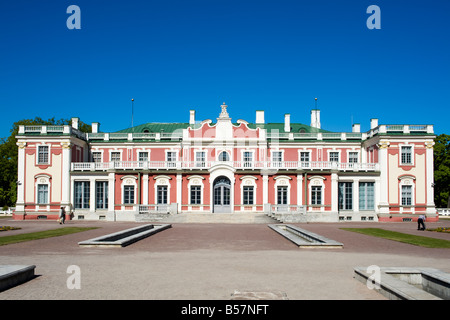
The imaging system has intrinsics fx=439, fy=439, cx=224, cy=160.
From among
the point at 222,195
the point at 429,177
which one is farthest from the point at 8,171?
the point at 429,177

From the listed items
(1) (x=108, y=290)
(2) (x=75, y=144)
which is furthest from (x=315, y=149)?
(1) (x=108, y=290)

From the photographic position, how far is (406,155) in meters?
43.8

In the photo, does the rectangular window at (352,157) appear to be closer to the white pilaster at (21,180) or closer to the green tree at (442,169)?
the green tree at (442,169)

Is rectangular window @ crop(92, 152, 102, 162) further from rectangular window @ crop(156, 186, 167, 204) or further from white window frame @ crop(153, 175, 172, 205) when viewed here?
rectangular window @ crop(156, 186, 167, 204)

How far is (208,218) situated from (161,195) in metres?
6.76

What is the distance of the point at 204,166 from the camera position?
148 ft

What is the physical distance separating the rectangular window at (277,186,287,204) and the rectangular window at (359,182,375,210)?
7.62m

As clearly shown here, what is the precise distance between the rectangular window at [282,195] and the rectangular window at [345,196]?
18.0ft

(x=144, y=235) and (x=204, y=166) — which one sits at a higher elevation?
(x=204, y=166)

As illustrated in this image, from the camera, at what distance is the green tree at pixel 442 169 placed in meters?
54.9

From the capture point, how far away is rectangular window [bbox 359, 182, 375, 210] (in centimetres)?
4403

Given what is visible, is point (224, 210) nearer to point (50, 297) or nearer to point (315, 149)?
point (315, 149)

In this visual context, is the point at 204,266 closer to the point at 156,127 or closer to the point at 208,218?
the point at 208,218
